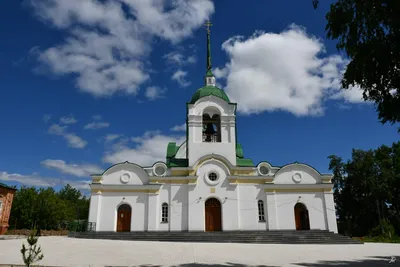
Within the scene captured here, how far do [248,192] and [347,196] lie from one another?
59.3 feet

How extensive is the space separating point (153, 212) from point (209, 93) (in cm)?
1045

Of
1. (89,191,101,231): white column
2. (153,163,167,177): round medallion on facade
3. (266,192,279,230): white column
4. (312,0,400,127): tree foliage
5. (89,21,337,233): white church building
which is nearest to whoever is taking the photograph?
(312,0,400,127): tree foliage

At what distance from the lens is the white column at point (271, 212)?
22.7 meters

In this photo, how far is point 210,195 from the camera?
23.0 m

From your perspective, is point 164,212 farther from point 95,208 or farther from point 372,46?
point 372,46

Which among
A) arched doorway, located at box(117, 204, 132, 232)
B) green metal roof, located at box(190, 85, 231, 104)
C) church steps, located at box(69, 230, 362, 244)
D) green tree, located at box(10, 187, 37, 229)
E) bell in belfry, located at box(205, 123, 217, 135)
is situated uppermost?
green metal roof, located at box(190, 85, 231, 104)

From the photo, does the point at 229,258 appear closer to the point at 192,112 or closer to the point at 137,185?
the point at 137,185

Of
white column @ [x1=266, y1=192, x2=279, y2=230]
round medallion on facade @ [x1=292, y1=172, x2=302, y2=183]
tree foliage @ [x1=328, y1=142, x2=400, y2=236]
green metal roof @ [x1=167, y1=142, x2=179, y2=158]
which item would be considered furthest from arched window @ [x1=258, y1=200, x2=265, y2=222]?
tree foliage @ [x1=328, y1=142, x2=400, y2=236]

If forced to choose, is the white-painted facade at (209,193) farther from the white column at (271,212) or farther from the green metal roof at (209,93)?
the green metal roof at (209,93)

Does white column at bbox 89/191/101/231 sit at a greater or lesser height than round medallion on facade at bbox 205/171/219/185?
lesser

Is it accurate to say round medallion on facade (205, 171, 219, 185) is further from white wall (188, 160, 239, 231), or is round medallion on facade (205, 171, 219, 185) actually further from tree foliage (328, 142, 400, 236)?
tree foliage (328, 142, 400, 236)

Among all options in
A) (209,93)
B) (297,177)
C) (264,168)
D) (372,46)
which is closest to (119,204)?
(209,93)

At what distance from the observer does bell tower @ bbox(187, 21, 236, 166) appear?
24.1 meters

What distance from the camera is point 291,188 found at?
77.2 ft
